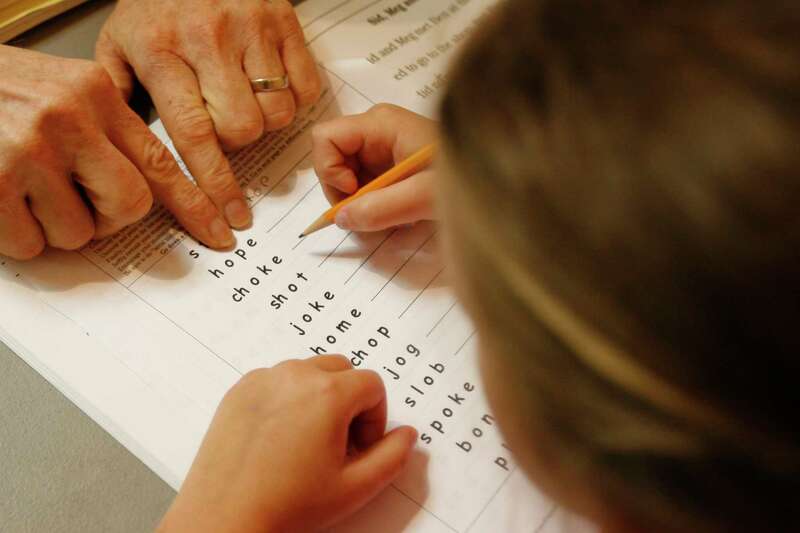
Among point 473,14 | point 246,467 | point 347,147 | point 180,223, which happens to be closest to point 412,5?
point 473,14

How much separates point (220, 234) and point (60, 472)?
228 millimetres

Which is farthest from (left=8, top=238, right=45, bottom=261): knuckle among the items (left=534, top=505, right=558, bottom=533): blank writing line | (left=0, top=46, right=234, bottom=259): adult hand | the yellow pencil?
(left=534, top=505, right=558, bottom=533): blank writing line

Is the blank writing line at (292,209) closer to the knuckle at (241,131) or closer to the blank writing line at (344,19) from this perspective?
the knuckle at (241,131)

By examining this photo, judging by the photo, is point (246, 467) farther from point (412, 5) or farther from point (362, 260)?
point (412, 5)

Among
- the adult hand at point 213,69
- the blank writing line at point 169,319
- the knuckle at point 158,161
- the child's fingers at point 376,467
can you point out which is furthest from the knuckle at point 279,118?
the child's fingers at point 376,467

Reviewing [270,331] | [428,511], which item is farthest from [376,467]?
[270,331]

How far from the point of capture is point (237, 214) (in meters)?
0.61

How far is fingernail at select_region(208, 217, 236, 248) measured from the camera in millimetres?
601

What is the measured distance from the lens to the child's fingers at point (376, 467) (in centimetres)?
46

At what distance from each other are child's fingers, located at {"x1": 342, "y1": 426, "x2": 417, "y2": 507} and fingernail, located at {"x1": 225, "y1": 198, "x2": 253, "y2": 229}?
25 centimetres

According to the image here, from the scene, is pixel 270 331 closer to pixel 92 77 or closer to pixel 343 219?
pixel 343 219

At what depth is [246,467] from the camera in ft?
1.49

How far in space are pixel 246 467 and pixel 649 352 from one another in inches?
11.8

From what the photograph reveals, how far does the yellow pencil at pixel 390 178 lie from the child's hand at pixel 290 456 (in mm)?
147
